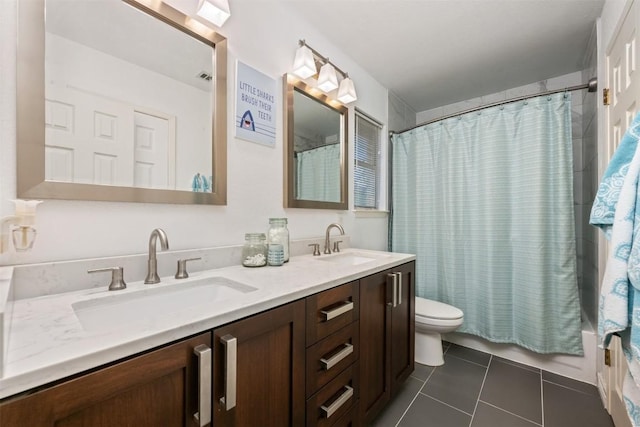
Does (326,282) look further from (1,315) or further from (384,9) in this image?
(384,9)

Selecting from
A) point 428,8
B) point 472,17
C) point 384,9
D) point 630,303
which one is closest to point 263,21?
point 384,9

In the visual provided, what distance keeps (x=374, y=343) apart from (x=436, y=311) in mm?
802

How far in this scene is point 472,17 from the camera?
1.63 metres

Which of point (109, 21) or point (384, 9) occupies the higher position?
point (384, 9)

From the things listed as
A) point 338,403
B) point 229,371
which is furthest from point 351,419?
point 229,371

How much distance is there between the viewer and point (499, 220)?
6.49ft

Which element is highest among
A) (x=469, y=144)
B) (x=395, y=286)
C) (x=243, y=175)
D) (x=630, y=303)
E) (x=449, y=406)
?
(x=469, y=144)

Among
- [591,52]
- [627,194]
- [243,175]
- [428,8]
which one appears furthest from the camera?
[591,52]

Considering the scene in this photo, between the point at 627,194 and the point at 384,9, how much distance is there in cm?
150

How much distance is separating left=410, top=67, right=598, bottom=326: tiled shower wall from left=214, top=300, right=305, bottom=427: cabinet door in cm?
204

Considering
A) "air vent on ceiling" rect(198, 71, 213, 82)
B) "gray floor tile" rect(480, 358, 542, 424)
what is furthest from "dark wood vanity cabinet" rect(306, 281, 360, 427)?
"air vent on ceiling" rect(198, 71, 213, 82)

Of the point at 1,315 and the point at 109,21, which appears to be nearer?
the point at 1,315

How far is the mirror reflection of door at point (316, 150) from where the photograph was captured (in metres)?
1.63

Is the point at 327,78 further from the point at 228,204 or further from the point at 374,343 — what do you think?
the point at 374,343
